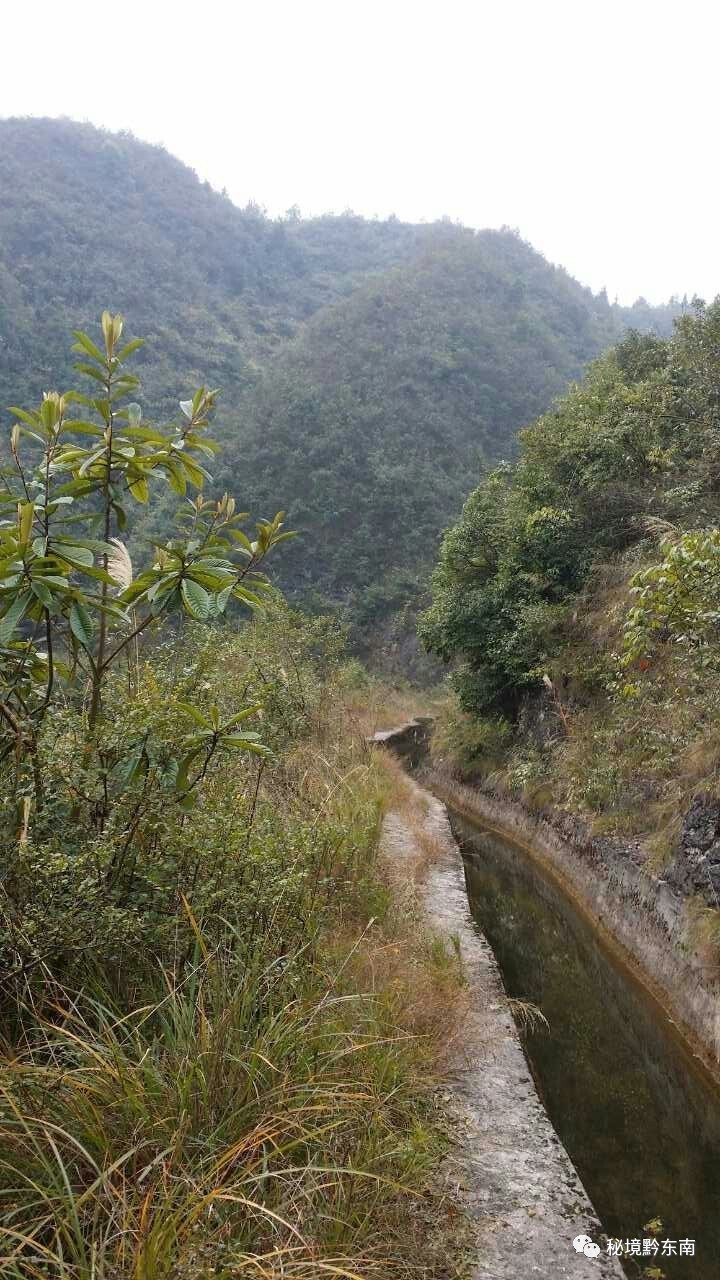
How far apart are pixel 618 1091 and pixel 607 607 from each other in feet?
24.7

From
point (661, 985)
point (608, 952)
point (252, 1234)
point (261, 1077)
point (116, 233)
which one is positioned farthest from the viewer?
point (116, 233)

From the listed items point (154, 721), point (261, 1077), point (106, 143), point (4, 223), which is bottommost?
point (261, 1077)

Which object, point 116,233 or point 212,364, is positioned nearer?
point 212,364

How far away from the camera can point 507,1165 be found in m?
4.03

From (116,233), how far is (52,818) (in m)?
64.5

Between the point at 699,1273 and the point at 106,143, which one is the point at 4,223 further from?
the point at 699,1273

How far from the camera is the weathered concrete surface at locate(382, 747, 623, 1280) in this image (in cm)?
340

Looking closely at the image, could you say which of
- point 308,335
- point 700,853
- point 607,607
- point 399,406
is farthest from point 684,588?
point 308,335

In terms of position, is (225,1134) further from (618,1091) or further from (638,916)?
(638,916)

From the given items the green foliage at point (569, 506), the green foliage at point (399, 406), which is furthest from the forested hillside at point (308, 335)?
the green foliage at point (569, 506)

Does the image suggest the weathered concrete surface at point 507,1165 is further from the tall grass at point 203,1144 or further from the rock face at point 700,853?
the rock face at point 700,853

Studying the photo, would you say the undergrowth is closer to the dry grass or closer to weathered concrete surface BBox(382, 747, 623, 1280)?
the dry grass

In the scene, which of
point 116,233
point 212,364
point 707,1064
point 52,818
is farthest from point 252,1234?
point 116,233

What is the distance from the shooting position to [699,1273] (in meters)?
3.60
